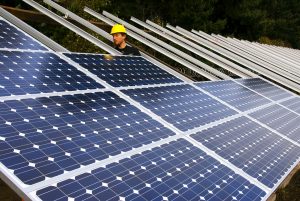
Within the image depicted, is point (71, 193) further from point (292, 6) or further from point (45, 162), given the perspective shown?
point (292, 6)

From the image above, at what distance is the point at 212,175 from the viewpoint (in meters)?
5.97

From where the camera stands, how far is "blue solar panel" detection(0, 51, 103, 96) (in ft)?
19.1

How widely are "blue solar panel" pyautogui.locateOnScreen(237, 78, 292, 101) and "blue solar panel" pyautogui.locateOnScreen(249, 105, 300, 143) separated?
3.70 ft

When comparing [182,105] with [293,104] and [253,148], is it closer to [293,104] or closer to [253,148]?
[253,148]

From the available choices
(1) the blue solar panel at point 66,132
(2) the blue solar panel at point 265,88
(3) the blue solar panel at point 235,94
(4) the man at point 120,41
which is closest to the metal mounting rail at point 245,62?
(2) the blue solar panel at point 265,88

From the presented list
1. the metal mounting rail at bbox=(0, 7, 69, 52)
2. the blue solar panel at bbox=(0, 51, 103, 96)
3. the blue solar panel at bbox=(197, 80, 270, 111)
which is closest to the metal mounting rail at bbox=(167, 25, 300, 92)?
the blue solar panel at bbox=(197, 80, 270, 111)

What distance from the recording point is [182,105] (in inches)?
324

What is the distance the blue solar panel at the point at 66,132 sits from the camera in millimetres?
4293

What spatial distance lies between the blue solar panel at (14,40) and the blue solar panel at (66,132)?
75.6 inches

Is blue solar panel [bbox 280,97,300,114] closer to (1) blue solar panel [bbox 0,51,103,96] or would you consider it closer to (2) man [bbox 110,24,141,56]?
(2) man [bbox 110,24,141,56]

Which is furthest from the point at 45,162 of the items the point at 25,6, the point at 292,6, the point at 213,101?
the point at 292,6

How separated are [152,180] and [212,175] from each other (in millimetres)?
1318

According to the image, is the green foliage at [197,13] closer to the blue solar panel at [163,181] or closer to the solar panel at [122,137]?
the solar panel at [122,137]

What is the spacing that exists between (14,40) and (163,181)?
4405mm
